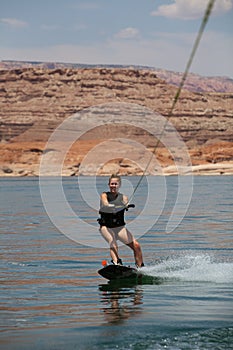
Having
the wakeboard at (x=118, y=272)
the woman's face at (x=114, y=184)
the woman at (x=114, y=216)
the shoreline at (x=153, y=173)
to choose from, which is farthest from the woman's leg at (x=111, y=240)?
the shoreline at (x=153, y=173)

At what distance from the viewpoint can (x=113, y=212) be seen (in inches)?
556

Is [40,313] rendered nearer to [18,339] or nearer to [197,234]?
[18,339]

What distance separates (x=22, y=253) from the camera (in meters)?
20.2

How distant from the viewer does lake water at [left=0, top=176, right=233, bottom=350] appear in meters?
10.0

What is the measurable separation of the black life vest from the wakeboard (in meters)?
0.76

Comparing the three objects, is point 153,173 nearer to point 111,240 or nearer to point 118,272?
point 118,272

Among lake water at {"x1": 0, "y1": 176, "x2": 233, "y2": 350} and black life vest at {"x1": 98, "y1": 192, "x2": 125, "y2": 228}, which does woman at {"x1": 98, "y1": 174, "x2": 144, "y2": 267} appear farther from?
lake water at {"x1": 0, "y1": 176, "x2": 233, "y2": 350}

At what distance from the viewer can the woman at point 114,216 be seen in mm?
14055

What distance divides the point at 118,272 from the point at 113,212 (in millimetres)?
1132

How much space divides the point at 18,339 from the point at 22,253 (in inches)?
397

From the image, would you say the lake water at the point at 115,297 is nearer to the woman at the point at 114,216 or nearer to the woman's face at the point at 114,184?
the woman at the point at 114,216

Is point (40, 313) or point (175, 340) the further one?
point (40, 313)

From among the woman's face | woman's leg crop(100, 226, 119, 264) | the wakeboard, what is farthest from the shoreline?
the woman's face

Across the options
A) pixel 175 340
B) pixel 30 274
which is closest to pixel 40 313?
pixel 175 340
